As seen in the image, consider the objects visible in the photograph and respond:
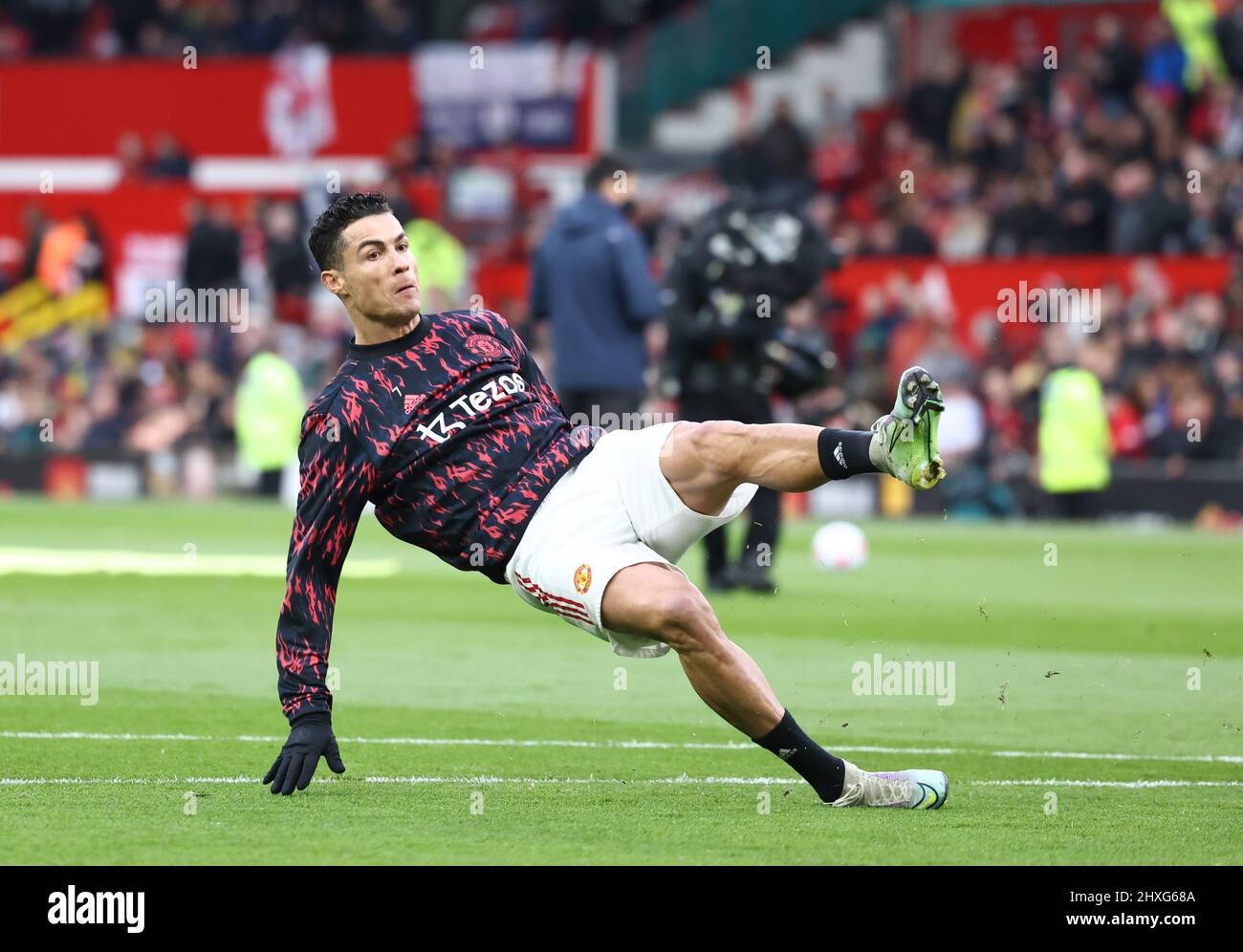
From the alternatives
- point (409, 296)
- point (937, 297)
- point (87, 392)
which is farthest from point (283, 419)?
point (409, 296)

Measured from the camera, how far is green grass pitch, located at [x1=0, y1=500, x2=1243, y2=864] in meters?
6.44

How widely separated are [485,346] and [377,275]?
17.3 inches

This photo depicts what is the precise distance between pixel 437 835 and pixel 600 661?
496 centimetres

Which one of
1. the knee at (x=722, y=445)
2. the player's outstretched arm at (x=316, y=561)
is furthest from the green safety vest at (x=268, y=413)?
the knee at (x=722, y=445)

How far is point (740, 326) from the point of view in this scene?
1407 cm

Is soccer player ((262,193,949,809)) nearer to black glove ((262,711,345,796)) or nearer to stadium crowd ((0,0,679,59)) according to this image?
black glove ((262,711,345,796))

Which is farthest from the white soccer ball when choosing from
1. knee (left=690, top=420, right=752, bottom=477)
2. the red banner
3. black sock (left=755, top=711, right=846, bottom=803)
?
the red banner

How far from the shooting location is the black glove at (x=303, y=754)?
7012 mm

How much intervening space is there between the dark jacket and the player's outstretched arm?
311 inches

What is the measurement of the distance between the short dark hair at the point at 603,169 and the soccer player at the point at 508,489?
7.29 metres

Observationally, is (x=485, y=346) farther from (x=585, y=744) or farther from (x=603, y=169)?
(x=603, y=169)

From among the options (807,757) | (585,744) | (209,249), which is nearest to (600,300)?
(585,744)

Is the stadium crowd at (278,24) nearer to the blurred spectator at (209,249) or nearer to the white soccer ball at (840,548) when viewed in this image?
the blurred spectator at (209,249)
